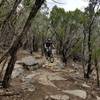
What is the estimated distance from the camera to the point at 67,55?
27.6 m

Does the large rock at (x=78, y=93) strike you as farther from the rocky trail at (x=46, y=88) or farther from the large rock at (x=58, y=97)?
the large rock at (x=58, y=97)

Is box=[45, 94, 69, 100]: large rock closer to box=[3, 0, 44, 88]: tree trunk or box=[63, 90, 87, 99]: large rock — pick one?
box=[63, 90, 87, 99]: large rock

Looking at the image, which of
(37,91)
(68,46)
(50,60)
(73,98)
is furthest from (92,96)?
(68,46)

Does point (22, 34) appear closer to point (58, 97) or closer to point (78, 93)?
point (58, 97)

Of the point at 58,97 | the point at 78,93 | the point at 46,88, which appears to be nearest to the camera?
the point at 58,97

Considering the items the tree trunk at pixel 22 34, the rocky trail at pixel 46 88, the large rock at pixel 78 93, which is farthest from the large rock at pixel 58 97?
the tree trunk at pixel 22 34

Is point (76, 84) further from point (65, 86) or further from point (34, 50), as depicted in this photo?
point (34, 50)

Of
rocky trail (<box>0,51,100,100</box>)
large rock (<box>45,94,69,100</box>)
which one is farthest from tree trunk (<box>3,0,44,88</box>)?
large rock (<box>45,94,69,100</box>)

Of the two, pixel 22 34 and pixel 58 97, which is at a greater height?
pixel 22 34

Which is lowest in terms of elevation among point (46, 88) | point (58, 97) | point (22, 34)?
point (58, 97)

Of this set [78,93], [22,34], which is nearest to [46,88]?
[78,93]

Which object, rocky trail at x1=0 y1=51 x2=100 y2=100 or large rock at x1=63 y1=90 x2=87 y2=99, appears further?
large rock at x1=63 y1=90 x2=87 y2=99

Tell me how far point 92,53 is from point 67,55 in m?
9.21

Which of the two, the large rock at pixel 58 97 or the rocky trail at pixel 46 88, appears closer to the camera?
the rocky trail at pixel 46 88
